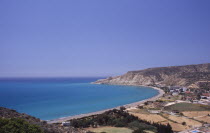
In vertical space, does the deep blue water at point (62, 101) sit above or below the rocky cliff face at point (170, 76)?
below

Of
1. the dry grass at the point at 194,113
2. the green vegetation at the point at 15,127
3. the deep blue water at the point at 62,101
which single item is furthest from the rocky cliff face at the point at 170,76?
the green vegetation at the point at 15,127

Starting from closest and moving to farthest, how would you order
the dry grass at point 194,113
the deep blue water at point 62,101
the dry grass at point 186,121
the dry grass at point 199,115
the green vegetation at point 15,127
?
the green vegetation at point 15,127, the dry grass at point 186,121, the dry grass at point 199,115, the dry grass at point 194,113, the deep blue water at point 62,101

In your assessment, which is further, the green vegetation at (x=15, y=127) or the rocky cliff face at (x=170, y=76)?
the rocky cliff face at (x=170, y=76)

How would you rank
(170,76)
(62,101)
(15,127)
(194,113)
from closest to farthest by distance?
(15,127) < (194,113) < (62,101) < (170,76)

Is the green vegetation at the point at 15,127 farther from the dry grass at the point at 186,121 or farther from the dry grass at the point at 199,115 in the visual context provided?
the dry grass at the point at 199,115

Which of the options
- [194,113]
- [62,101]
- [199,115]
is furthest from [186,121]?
[62,101]

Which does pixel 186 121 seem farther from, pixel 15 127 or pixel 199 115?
pixel 15 127

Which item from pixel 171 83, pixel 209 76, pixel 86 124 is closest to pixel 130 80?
pixel 171 83

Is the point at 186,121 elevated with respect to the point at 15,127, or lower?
lower

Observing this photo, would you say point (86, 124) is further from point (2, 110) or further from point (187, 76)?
point (187, 76)

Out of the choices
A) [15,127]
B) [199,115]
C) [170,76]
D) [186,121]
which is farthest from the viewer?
[170,76]
